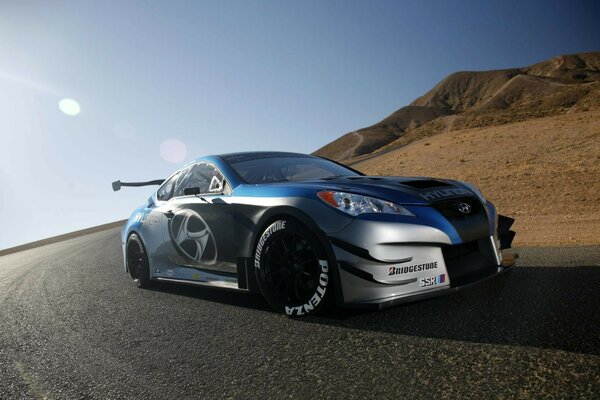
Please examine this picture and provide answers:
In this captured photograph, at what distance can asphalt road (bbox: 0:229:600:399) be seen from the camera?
230 centimetres

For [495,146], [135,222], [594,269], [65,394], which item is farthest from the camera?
[495,146]

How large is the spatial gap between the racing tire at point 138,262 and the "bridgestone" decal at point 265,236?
2.40 m

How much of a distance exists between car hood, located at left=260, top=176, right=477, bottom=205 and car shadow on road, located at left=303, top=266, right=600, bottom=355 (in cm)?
77

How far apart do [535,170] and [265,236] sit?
20488 millimetres

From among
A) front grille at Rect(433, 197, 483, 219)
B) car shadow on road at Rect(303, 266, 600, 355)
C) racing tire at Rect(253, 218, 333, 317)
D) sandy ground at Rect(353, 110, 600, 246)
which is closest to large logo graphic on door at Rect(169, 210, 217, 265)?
racing tire at Rect(253, 218, 333, 317)

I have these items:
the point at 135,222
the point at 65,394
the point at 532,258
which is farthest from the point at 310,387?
the point at 135,222

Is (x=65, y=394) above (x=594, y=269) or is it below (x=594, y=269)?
above

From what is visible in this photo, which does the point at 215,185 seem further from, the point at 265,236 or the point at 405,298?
the point at 405,298

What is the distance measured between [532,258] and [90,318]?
15.5ft

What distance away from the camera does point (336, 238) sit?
330 centimetres

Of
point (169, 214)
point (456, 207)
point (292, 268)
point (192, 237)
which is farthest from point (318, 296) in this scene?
point (169, 214)

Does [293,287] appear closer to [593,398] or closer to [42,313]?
[593,398]

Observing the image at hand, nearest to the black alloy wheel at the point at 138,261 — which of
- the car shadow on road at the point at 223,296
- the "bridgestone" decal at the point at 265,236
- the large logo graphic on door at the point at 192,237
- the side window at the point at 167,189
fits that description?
the car shadow on road at the point at 223,296

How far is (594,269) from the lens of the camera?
4.35 metres
